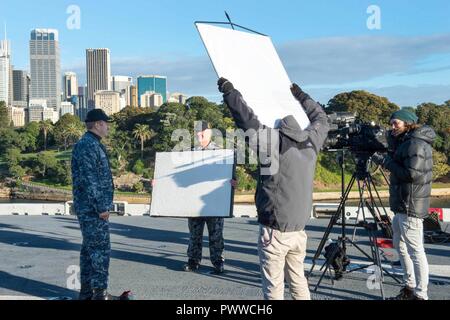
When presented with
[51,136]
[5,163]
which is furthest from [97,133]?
[51,136]

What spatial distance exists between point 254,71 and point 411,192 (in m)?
2.01

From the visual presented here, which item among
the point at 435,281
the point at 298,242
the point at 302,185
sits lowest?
the point at 435,281

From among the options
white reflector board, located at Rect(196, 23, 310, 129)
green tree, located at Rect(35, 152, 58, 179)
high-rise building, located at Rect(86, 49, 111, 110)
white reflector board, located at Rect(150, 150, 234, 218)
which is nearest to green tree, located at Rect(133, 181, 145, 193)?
green tree, located at Rect(35, 152, 58, 179)

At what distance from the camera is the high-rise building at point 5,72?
18488 centimetres

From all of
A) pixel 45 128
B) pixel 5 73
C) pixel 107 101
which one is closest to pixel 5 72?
pixel 5 73

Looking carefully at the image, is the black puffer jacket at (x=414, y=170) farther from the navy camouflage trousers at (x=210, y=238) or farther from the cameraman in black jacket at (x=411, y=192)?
the navy camouflage trousers at (x=210, y=238)

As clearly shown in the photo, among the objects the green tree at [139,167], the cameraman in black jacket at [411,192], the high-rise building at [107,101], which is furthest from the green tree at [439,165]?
the high-rise building at [107,101]

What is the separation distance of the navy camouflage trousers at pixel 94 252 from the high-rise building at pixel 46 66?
133m

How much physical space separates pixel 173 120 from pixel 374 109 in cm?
2199

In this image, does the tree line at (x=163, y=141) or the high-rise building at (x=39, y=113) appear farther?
the high-rise building at (x=39, y=113)

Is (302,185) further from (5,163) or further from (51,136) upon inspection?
(51,136)

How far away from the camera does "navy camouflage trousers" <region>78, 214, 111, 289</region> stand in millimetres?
4559

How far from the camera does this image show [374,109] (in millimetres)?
54375
